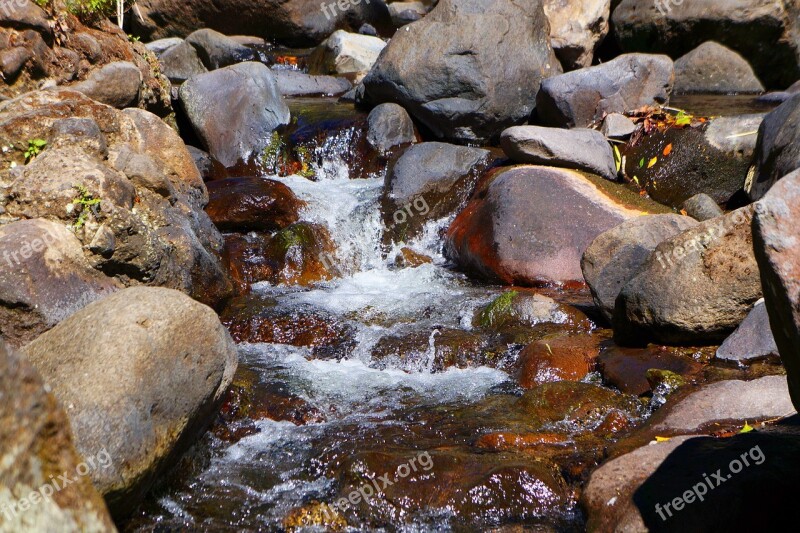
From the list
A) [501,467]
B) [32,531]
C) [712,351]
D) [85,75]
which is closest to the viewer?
[32,531]

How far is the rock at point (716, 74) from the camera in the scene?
14031 millimetres

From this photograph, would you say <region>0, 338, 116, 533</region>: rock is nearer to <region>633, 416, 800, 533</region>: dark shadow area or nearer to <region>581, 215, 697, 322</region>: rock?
<region>633, 416, 800, 533</region>: dark shadow area

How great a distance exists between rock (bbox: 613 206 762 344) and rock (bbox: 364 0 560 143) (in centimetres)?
554

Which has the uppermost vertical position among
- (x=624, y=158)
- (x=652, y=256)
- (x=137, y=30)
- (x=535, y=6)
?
(x=535, y=6)

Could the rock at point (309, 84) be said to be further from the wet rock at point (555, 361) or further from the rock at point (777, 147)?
the wet rock at point (555, 361)

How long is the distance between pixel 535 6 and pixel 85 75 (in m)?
6.52

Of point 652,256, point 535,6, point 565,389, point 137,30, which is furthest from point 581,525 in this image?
point 137,30

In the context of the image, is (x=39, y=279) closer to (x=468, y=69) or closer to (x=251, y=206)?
(x=251, y=206)

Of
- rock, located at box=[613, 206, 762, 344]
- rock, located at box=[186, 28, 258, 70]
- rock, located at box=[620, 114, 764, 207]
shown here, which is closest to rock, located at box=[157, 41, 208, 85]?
rock, located at box=[186, 28, 258, 70]

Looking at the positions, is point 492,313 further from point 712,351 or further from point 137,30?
point 137,30

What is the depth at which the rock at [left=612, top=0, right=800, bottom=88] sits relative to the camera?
45.3ft

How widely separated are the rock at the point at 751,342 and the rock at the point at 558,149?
12.8ft

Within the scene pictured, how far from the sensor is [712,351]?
19.3 feet

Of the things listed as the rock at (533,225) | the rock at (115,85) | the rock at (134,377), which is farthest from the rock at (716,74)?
the rock at (134,377)
